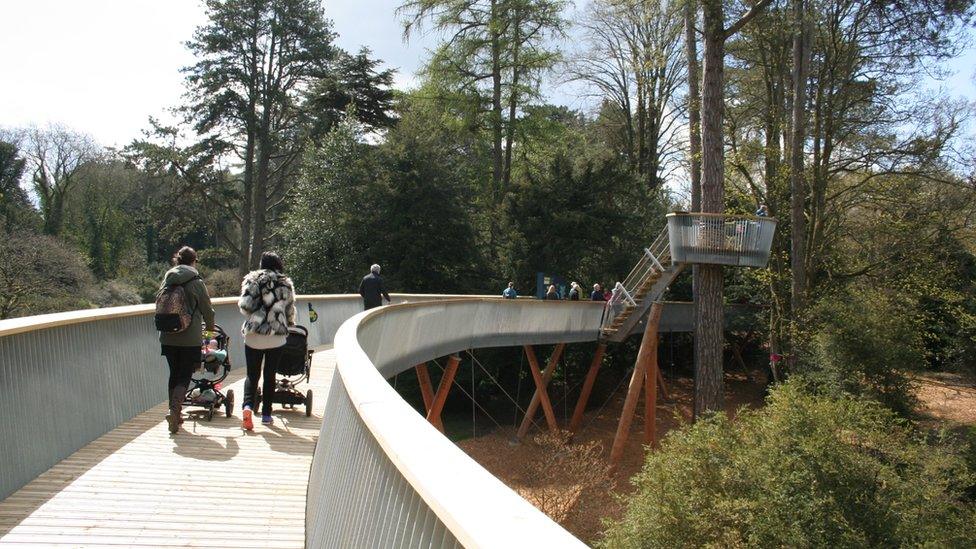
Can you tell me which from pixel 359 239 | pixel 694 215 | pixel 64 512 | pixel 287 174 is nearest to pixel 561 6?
pixel 359 239

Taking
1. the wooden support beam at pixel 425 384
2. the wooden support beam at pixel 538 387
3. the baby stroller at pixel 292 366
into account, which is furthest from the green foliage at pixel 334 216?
the baby stroller at pixel 292 366

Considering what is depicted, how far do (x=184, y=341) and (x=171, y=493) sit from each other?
2.08 m

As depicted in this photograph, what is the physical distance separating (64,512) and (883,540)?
12207 mm

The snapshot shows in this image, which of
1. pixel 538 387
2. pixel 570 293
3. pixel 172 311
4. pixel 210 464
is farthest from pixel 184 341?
pixel 570 293

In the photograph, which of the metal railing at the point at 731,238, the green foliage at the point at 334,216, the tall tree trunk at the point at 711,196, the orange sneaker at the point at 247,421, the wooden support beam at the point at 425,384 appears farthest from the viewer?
the green foliage at the point at 334,216

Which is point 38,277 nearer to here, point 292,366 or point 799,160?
point 799,160

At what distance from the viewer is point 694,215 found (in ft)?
63.6

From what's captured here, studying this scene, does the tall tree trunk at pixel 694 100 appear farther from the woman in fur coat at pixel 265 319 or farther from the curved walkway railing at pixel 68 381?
the curved walkway railing at pixel 68 381

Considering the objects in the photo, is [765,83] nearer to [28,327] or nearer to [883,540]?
[883,540]

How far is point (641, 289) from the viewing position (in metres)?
23.1

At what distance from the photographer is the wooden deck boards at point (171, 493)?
485 cm

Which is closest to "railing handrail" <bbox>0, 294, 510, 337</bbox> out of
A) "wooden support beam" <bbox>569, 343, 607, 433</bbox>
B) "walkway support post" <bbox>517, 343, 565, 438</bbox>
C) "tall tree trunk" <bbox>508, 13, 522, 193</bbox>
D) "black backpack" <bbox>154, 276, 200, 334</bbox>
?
"black backpack" <bbox>154, 276, 200, 334</bbox>

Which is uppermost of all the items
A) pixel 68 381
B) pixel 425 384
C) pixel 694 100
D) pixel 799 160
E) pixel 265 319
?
pixel 694 100

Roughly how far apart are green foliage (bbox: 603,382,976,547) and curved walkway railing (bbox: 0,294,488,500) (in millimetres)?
7891
